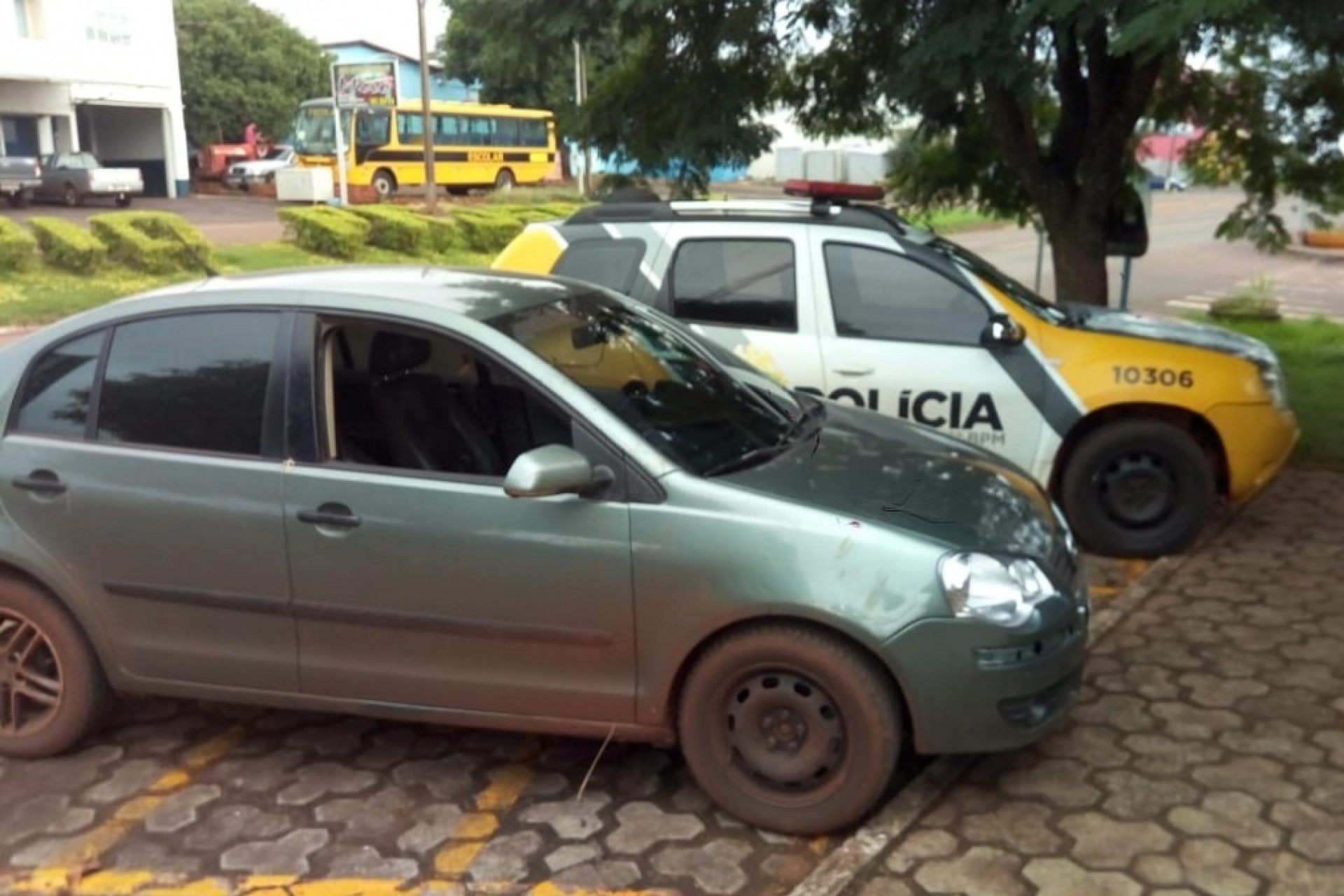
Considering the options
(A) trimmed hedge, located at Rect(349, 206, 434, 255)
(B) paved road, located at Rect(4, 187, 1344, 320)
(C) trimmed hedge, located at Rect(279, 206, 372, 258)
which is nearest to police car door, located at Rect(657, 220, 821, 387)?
(B) paved road, located at Rect(4, 187, 1344, 320)

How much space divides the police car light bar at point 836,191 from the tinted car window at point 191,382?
3986mm

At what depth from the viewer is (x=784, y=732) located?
151 inches

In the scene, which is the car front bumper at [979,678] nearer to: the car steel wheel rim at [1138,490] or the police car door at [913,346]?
the police car door at [913,346]

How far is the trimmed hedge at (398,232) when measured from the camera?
938 inches

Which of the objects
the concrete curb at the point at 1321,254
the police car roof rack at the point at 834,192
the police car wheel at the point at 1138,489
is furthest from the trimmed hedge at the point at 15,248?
the concrete curb at the point at 1321,254

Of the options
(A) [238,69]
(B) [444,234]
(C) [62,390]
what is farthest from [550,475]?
(A) [238,69]

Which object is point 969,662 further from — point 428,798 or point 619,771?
point 428,798

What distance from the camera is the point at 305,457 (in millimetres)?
4055

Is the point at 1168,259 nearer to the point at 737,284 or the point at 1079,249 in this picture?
the point at 1079,249

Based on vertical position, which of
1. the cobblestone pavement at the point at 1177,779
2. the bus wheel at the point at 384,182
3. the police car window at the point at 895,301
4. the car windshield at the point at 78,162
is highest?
the car windshield at the point at 78,162

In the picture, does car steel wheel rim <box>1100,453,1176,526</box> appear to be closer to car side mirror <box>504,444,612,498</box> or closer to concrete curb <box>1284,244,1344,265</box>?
car side mirror <box>504,444,612,498</box>

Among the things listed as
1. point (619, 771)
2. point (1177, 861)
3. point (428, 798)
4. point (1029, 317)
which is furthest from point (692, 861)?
point (1029, 317)

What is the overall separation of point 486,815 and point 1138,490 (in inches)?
149

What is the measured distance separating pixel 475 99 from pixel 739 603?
5873 cm
